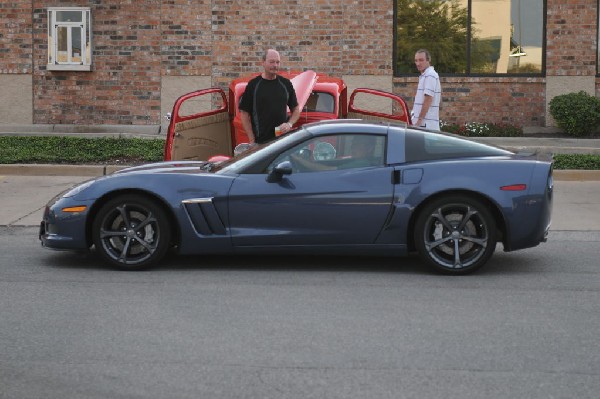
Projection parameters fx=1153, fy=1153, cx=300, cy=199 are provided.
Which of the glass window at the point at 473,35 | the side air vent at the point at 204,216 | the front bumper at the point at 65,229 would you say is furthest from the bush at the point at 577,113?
the front bumper at the point at 65,229

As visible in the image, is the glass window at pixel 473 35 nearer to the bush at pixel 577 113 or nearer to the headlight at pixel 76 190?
the bush at pixel 577 113

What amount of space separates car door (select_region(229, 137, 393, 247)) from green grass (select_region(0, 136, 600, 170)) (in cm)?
732

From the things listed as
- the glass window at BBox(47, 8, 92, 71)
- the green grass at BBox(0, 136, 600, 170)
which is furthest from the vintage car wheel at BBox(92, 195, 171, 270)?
the glass window at BBox(47, 8, 92, 71)

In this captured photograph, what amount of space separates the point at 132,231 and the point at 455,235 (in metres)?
2.50

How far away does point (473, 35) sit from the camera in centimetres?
2000

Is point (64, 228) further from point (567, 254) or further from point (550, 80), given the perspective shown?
point (550, 80)

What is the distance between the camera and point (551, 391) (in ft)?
18.7

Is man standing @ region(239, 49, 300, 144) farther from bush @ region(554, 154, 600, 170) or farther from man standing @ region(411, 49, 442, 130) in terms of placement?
bush @ region(554, 154, 600, 170)

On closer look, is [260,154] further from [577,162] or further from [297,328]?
[577,162]

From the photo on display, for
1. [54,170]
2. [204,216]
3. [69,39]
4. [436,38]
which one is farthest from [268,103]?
[69,39]

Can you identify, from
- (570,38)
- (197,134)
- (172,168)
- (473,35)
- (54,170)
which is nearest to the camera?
(172,168)

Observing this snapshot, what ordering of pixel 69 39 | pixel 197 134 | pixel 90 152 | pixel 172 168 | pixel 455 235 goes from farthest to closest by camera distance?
pixel 69 39
pixel 90 152
pixel 197 134
pixel 172 168
pixel 455 235

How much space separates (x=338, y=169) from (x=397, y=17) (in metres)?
11.5

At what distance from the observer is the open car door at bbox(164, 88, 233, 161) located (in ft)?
40.2
